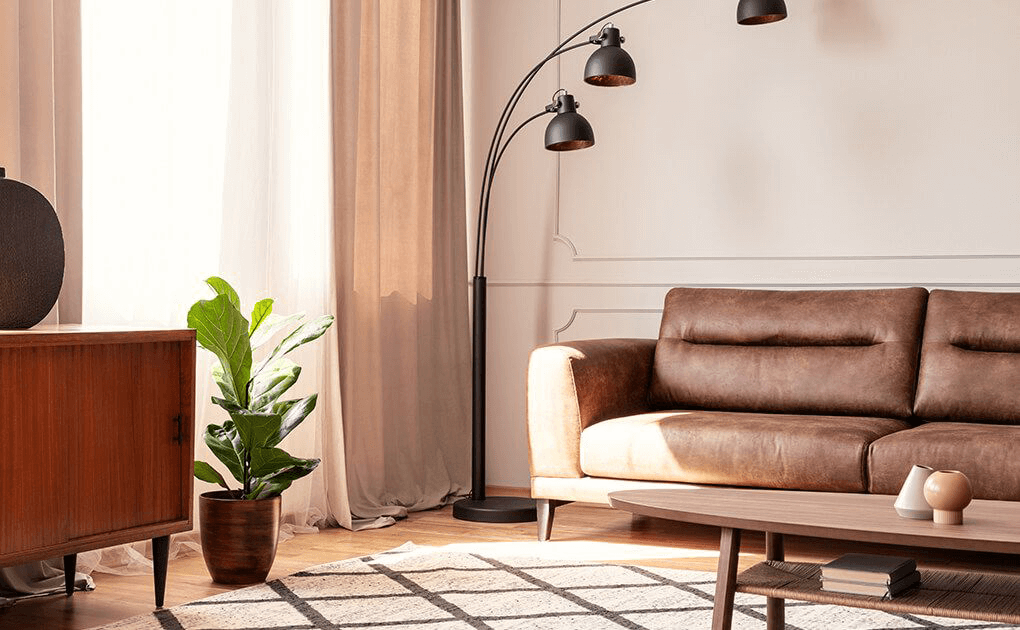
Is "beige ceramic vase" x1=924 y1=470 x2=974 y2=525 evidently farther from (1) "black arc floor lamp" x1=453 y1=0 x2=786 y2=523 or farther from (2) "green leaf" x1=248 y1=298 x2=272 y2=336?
(1) "black arc floor lamp" x1=453 y1=0 x2=786 y2=523

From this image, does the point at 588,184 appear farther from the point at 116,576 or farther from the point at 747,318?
the point at 116,576

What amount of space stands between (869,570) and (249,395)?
1787 mm

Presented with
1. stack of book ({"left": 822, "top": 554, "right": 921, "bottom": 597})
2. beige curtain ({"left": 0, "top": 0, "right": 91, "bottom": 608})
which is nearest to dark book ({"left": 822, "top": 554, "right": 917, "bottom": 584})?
stack of book ({"left": 822, "top": 554, "right": 921, "bottom": 597})

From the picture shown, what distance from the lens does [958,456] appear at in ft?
10.6

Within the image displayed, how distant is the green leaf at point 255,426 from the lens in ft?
10.2

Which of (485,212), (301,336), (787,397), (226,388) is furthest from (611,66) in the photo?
(226,388)

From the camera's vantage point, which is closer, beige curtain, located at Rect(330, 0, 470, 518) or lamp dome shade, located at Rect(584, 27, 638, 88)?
lamp dome shade, located at Rect(584, 27, 638, 88)

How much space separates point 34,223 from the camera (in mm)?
2701

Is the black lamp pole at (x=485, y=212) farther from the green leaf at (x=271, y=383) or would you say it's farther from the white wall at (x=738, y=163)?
the green leaf at (x=271, y=383)

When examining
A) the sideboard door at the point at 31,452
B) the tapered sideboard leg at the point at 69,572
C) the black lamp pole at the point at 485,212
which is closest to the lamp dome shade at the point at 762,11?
the black lamp pole at the point at 485,212

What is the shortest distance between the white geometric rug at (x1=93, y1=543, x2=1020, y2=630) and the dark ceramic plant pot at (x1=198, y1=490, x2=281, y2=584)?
85 mm

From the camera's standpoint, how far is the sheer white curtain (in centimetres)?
337

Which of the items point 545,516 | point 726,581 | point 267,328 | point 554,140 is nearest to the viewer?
point 726,581

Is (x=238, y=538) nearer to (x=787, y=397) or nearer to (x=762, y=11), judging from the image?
(x=787, y=397)
